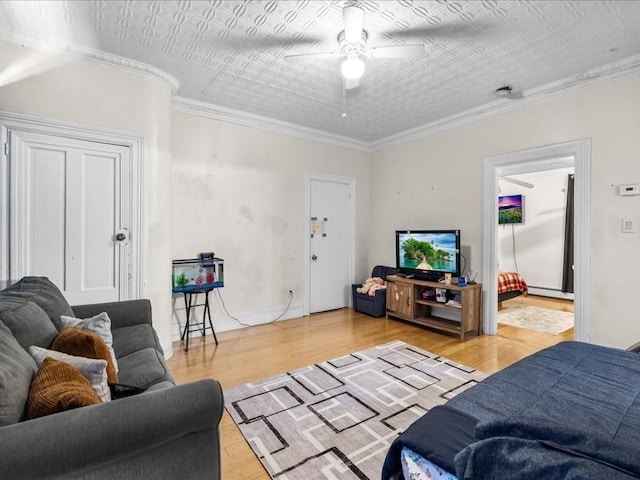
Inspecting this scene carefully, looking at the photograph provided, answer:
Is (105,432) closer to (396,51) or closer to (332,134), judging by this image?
(396,51)

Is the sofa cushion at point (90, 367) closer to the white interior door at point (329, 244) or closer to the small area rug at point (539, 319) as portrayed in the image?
the white interior door at point (329, 244)

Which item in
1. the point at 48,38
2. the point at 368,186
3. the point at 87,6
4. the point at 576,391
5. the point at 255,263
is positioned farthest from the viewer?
the point at 368,186

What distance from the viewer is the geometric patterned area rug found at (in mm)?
1758

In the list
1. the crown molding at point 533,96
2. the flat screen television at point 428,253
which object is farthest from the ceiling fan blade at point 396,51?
the flat screen television at point 428,253

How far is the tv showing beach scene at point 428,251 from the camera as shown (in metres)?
4.05

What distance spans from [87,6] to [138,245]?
1830 mm

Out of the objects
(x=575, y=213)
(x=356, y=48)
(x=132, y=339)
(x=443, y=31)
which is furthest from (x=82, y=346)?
(x=575, y=213)

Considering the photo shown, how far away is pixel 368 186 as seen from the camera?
18.1 feet

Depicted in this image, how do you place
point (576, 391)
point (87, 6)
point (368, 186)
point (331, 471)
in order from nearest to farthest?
point (576, 391) → point (331, 471) → point (87, 6) → point (368, 186)

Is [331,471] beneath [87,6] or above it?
beneath

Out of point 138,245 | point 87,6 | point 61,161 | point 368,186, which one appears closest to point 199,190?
point 138,245

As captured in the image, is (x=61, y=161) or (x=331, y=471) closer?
(x=331, y=471)

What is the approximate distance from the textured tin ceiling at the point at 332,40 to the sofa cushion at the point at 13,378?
2.19m

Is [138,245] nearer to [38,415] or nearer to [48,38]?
[48,38]
